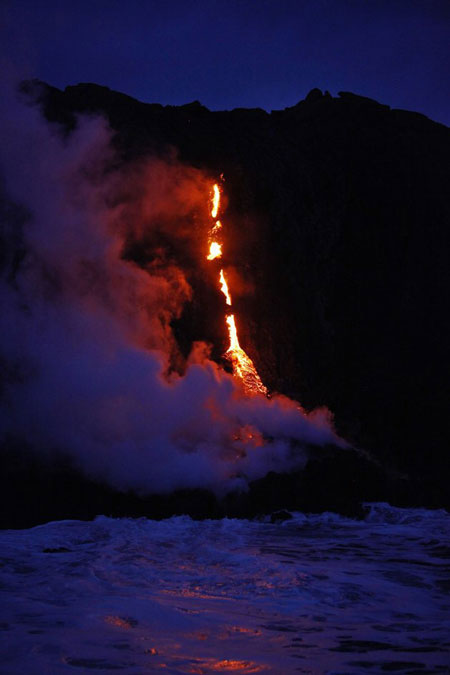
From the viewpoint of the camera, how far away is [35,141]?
12453mm

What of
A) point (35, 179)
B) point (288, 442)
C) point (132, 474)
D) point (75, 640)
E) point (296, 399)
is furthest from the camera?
point (296, 399)

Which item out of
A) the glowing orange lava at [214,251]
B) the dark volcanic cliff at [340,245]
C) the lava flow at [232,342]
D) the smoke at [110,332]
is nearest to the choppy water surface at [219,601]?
the smoke at [110,332]

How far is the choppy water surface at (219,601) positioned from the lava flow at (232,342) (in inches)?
163

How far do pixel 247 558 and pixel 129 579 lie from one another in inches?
66.6

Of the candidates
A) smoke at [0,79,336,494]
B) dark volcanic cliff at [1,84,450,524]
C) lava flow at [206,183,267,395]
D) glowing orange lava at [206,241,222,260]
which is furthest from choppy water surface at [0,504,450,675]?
glowing orange lava at [206,241,222,260]

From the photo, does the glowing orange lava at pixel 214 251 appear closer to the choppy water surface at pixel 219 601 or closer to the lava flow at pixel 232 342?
the lava flow at pixel 232 342

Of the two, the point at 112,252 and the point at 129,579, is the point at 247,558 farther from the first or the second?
the point at 112,252

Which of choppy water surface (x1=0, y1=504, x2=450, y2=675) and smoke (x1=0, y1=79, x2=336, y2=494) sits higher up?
smoke (x1=0, y1=79, x2=336, y2=494)

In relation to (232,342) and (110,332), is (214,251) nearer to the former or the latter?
(232,342)

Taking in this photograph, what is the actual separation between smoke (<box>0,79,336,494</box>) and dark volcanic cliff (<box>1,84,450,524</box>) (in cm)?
80

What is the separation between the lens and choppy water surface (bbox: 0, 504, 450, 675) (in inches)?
138

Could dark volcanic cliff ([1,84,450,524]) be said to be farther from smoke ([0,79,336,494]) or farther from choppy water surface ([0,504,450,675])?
choppy water surface ([0,504,450,675])

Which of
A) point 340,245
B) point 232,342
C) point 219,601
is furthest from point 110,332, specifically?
point 219,601

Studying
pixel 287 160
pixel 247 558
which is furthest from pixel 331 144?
pixel 247 558
